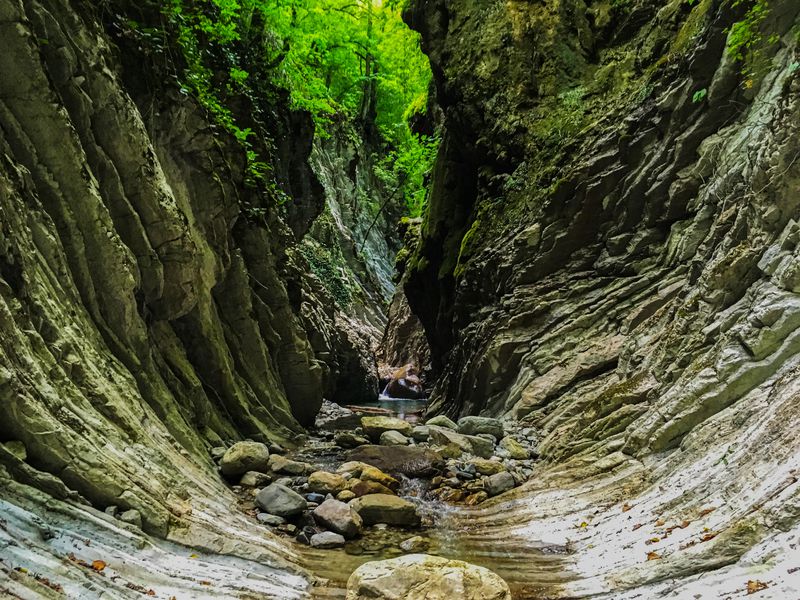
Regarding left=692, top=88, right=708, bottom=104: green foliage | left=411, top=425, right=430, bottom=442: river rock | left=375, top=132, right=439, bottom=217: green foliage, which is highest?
left=375, top=132, right=439, bottom=217: green foliage

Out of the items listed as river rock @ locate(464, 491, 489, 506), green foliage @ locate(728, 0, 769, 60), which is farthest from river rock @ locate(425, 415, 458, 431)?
green foliage @ locate(728, 0, 769, 60)

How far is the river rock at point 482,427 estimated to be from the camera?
12.0 metres

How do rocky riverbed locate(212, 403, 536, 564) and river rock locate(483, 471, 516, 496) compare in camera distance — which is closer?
rocky riverbed locate(212, 403, 536, 564)

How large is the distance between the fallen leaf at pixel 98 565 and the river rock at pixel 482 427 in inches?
353

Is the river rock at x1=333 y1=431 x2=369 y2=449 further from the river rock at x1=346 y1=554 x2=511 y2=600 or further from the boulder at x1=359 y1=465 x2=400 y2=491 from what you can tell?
the river rock at x1=346 y1=554 x2=511 y2=600

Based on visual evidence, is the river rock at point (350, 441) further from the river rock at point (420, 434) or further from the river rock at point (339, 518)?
the river rock at point (339, 518)

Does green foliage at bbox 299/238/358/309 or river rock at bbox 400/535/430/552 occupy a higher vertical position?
green foliage at bbox 299/238/358/309

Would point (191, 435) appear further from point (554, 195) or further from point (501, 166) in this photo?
point (501, 166)

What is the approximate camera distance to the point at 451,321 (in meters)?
19.7

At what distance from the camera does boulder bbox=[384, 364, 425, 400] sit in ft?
94.3

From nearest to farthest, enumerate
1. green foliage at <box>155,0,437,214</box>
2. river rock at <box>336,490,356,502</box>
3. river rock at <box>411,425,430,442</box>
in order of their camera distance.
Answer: river rock at <box>336,490,356,502</box>, green foliage at <box>155,0,437,214</box>, river rock at <box>411,425,430,442</box>

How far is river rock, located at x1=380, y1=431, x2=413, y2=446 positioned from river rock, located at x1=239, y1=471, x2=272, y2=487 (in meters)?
3.81

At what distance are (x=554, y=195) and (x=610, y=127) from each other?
210 cm

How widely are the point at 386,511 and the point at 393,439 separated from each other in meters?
4.52
